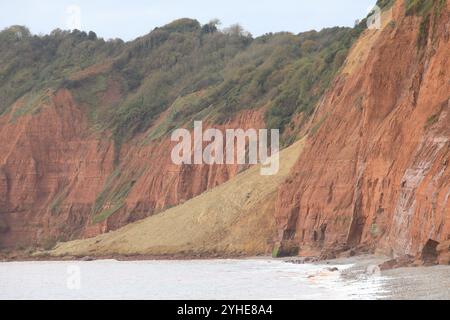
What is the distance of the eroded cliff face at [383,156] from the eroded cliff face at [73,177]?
26.1 meters

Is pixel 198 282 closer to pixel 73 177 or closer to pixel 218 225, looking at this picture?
pixel 218 225

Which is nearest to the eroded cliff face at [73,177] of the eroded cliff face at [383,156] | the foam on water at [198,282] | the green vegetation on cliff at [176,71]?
the green vegetation on cliff at [176,71]

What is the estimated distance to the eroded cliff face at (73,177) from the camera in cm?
9556

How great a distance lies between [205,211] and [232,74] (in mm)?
40806

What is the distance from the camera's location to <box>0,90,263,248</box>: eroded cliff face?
9556 centimetres

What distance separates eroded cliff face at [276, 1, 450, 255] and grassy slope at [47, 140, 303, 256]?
15.1 ft

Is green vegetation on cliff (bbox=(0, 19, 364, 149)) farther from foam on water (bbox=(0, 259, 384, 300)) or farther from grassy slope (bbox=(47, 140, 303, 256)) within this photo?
foam on water (bbox=(0, 259, 384, 300))

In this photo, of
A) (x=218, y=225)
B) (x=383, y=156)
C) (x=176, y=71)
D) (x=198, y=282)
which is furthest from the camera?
(x=176, y=71)

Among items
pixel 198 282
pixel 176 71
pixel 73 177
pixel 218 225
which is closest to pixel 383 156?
pixel 198 282

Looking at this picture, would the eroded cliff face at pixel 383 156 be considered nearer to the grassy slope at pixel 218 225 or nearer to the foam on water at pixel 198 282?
the foam on water at pixel 198 282

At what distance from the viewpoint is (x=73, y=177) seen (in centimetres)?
11112

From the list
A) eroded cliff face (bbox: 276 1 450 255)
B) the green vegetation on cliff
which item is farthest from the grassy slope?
the green vegetation on cliff

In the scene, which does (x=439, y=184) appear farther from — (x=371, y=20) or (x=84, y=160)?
(x=84, y=160)

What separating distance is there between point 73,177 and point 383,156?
215 feet
